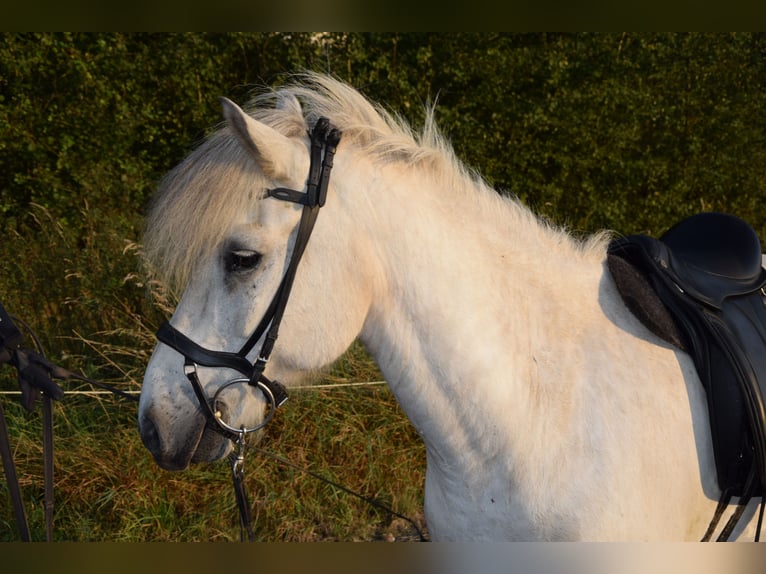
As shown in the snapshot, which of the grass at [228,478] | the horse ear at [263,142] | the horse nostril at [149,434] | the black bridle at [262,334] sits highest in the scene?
the horse ear at [263,142]

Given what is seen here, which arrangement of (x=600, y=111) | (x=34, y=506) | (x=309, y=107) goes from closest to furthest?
(x=309, y=107) → (x=34, y=506) → (x=600, y=111)

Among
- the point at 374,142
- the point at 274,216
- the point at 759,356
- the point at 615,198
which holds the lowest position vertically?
the point at 615,198

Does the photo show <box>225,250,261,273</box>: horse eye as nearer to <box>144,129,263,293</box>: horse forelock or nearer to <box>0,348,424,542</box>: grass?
<box>144,129,263,293</box>: horse forelock

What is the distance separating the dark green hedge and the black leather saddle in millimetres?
4322

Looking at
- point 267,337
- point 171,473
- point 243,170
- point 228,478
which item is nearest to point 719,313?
point 267,337

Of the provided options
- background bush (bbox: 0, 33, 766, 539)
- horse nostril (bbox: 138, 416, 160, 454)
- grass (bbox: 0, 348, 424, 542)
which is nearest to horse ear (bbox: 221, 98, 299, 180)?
horse nostril (bbox: 138, 416, 160, 454)

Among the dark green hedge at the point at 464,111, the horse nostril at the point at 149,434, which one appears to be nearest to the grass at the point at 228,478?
the dark green hedge at the point at 464,111

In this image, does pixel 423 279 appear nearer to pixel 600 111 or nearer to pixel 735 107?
pixel 600 111

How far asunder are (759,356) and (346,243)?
1249 mm

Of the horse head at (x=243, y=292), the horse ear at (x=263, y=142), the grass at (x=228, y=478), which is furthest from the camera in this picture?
the grass at (x=228, y=478)

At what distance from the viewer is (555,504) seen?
6.02 ft

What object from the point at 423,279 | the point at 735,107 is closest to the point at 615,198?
the point at 735,107

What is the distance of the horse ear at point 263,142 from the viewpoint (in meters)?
1.75

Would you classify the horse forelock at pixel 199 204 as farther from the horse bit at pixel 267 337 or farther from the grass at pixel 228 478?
the grass at pixel 228 478
